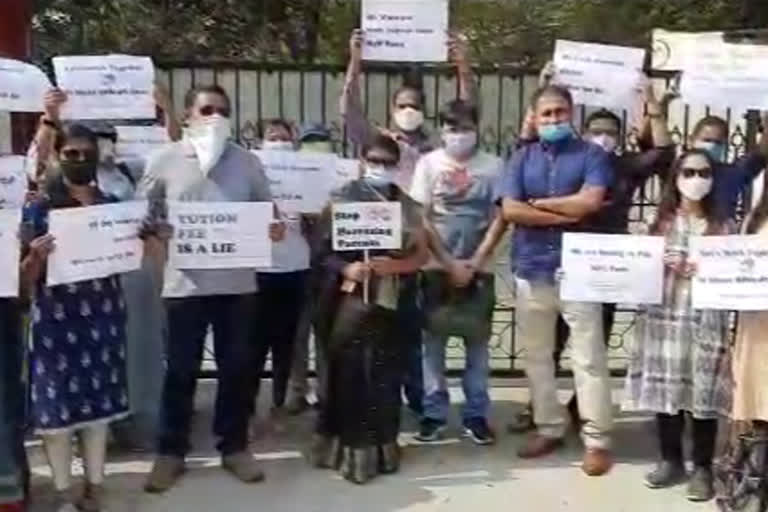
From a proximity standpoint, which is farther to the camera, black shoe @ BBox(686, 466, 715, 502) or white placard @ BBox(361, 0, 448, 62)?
white placard @ BBox(361, 0, 448, 62)

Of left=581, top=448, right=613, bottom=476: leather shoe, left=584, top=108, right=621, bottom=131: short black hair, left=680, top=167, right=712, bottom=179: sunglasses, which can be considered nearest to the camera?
left=680, top=167, right=712, bottom=179: sunglasses

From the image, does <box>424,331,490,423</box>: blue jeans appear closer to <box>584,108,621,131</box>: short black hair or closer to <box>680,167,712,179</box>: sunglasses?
<box>584,108,621,131</box>: short black hair

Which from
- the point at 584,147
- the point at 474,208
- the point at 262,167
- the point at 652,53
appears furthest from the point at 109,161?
the point at 652,53

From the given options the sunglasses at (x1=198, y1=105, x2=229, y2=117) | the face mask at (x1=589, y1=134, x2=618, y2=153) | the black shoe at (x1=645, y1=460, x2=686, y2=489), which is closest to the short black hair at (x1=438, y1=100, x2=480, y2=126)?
the face mask at (x1=589, y1=134, x2=618, y2=153)

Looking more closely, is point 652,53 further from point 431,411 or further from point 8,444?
point 8,444

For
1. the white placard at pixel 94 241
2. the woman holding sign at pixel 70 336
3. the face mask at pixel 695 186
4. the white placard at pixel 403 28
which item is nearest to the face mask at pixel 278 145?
the white placard at pixel 403 28

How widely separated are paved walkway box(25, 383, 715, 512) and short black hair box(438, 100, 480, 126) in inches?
60.9

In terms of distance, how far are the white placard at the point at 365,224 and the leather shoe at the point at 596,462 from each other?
134 centimetres

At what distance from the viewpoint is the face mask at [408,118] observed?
6.80m

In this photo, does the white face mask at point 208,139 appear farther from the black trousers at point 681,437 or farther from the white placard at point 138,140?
the black trousers at point 681,437

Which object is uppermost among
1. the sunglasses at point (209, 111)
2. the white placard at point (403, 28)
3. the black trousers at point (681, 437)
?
the white placard at point (403, 28)

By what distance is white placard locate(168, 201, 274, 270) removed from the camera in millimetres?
6121

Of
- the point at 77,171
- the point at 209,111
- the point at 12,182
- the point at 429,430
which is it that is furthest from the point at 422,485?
the point at 12,182

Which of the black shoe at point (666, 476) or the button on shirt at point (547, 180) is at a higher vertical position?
the button on shirt at point (547, 180)
